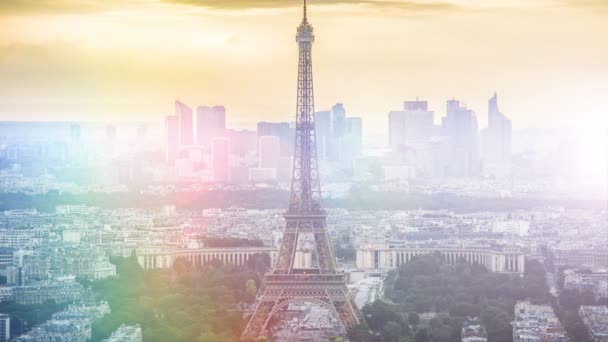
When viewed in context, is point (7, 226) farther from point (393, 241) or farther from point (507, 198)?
point (507, 198)

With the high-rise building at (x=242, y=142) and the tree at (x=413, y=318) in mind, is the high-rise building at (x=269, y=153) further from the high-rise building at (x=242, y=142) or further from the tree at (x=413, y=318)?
the tree at (x=413, y=318)

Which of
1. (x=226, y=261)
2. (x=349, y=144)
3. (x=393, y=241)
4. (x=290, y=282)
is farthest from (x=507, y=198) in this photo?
(x=290, y=282)

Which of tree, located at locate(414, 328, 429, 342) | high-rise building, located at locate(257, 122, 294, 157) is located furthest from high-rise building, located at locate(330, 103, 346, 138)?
tree, located at locate(414, 328, 429, 342)

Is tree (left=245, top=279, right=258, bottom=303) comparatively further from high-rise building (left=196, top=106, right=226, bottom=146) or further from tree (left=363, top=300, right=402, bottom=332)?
high-rise building (left=196, top=106, right=226, bottom=146)

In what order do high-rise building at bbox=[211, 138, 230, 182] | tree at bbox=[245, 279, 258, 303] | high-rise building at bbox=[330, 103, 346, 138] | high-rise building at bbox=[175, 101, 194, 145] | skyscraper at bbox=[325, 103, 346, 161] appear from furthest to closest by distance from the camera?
high-rise building at bbox=[211, 138, 230, 182] → skyscraper at bbox=[325, 103, 346, 161] → high-rise building at bbox=[330, 103, 346, 138] → high-rise building at bbox=[175, 101, 194, 145] → tree at bbox=[245, 279, 258, 303]

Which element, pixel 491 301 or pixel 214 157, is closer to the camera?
pixel 491 301
